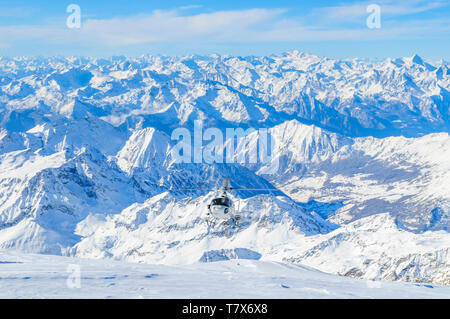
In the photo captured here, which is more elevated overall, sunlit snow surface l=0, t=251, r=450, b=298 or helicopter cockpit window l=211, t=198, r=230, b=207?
helicopter cockpit window l=211, t=198, r=230, b=207

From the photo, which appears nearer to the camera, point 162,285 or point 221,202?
point 162,285

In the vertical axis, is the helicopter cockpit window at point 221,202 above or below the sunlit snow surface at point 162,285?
above

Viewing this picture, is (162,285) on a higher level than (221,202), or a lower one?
lower

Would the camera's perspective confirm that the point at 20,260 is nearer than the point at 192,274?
No

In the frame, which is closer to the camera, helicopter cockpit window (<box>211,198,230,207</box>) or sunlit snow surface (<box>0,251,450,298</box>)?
sunlit snow surface (<box>0,251,450,298</box>)

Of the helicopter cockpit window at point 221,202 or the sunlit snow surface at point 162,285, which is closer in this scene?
the sunlit snow surface at point 162,285

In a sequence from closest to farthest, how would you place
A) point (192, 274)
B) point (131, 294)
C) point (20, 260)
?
point (131, 294) < point (192, 274) < point (20, 260)
